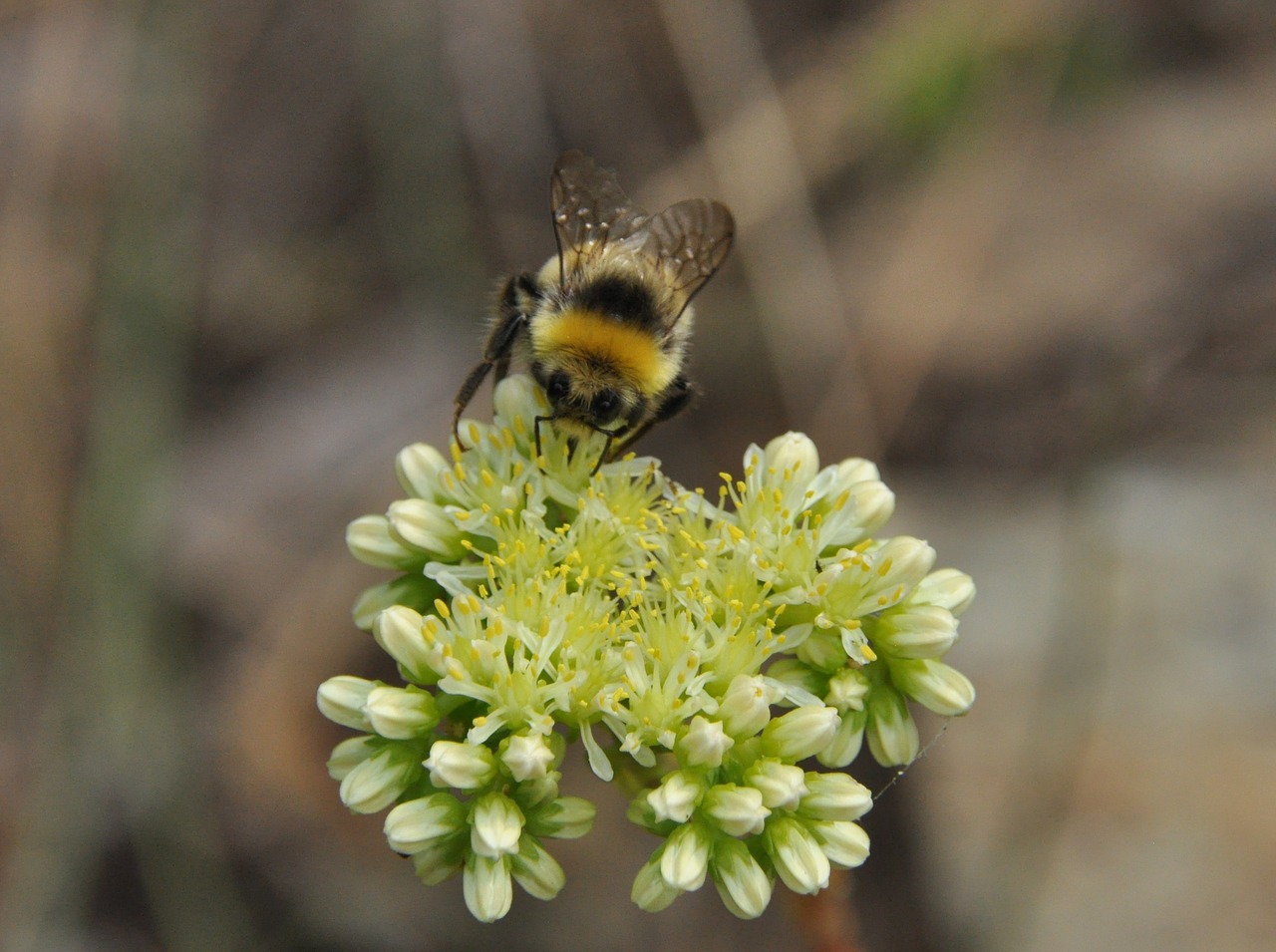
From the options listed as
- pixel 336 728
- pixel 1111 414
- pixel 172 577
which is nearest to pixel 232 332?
pixel 172 577

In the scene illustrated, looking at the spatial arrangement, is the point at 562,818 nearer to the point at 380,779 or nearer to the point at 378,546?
the point at 380,779

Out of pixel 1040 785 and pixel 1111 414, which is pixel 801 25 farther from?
pixel 1040 785

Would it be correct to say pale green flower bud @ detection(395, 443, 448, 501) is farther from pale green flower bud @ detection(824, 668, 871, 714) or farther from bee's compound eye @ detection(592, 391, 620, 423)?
pale green flower bud @ detection(824, 668, 871, 714)

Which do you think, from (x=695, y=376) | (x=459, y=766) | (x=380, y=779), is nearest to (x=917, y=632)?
(x=459, y=766)

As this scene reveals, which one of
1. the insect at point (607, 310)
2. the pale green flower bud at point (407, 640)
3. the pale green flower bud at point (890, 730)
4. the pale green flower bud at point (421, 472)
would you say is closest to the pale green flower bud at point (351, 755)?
the pale green flower bud at point (407, 640)

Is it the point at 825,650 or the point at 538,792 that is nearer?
the point at 538,792

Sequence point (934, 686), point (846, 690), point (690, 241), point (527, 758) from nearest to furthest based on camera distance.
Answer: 1. point (527, 758)
2. point (846, 690)
3. point (934, 686)
4. point (690, 241)

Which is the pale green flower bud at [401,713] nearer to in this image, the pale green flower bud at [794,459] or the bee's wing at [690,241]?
the pale green flower bud at [794,459]
